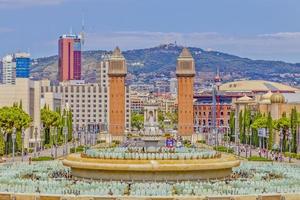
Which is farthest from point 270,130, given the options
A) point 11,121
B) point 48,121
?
point 48,121

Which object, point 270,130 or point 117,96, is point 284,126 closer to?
point 270,130

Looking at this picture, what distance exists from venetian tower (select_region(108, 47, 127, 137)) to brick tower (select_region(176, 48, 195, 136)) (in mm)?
10921

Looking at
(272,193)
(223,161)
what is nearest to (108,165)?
(223,161)

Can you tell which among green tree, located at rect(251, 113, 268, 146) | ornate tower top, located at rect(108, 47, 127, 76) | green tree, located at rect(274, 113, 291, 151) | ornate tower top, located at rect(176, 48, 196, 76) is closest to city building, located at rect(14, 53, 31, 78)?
ornate tower top, located at rect(108, 47, 127, 76)

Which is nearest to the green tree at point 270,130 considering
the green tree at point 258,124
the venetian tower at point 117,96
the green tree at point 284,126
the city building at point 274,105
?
the green tree at point 284,126

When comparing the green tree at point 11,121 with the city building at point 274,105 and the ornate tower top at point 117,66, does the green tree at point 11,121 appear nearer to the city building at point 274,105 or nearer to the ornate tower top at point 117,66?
the city building at point 274,105

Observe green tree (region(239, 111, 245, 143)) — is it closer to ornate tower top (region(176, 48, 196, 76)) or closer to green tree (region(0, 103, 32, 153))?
ornate tower top (region(176, 48, 196, 76))

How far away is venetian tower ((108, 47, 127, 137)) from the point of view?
148000 mm

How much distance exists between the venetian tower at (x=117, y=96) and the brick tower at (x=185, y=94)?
10921 mm

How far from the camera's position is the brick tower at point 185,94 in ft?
480

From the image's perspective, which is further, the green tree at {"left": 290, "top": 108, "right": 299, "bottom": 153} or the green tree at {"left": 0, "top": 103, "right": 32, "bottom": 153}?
the green tree at {"left": 290, "top": 108, "right": 299, "bottom": 153}

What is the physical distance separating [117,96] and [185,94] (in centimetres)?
1317

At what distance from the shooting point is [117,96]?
491 ft

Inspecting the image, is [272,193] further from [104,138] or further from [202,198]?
[104,138]
